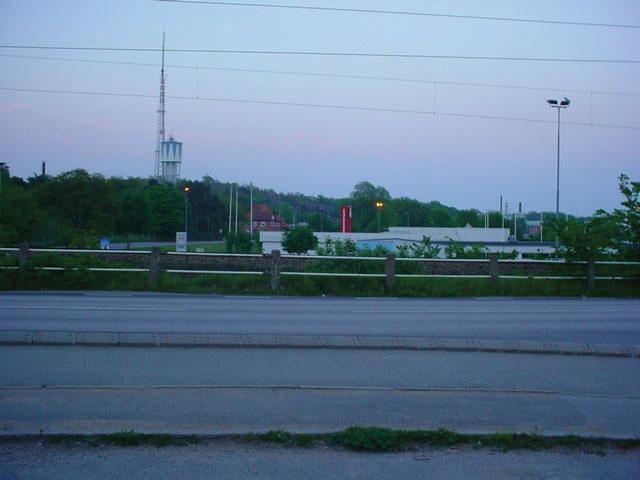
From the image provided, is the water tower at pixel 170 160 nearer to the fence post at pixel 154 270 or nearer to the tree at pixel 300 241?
the tree at pixel 300 241

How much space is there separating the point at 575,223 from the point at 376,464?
65.7ft

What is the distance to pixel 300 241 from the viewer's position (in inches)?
1625

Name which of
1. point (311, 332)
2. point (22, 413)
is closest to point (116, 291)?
point (311, 332)

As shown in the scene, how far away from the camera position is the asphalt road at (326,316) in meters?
13.1

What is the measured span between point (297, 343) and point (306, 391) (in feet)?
9.67

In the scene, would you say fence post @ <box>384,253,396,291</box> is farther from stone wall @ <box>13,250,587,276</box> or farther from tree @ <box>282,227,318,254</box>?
tree @ <box>282,227,318,254</box>

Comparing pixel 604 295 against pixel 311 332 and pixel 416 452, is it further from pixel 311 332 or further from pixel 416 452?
pixel 416 452

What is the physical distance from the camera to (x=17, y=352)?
1020 cm

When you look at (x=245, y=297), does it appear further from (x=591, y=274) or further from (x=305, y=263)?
(x=591, y=274)

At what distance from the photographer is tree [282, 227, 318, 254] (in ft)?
135

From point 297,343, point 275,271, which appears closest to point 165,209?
point 275,271

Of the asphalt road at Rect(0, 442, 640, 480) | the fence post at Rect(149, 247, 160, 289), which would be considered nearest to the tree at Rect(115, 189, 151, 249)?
the fence post at Rect(149, 247, 160, 289)

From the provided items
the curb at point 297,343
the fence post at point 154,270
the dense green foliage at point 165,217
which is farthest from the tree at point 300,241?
the curb at point 297,343

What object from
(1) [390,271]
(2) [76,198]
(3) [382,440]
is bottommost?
(3) [382,440]
